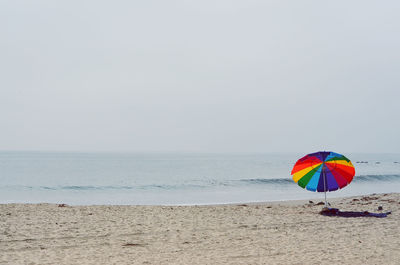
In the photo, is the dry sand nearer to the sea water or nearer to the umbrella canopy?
the umbrella canopy

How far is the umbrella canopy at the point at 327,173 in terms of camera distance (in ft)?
40.3

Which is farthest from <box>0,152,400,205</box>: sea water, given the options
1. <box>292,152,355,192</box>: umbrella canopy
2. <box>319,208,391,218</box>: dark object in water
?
<box>292,152,355,192</box>: umbrella canopy

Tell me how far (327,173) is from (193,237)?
18.2ft

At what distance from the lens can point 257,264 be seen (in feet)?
22.3

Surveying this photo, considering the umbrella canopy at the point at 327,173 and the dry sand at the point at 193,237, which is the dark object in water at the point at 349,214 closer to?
the dry sand at the point at 193,237

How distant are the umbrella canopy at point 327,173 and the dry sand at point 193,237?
1.05 metres

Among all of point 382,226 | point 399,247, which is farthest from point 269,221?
point 399,247

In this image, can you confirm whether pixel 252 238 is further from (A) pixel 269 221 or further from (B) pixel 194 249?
(A) pixel 269 221

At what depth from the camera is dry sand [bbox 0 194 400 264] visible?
723cm

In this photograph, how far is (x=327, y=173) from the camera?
12.4m

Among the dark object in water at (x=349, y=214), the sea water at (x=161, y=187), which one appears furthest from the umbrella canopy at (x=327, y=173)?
the sea water at (x=161, y=187)

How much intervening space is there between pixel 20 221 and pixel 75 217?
1.57 meters

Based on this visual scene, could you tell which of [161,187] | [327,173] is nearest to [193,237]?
[327,173]

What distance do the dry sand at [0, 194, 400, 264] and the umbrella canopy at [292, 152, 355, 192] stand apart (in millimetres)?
1053
